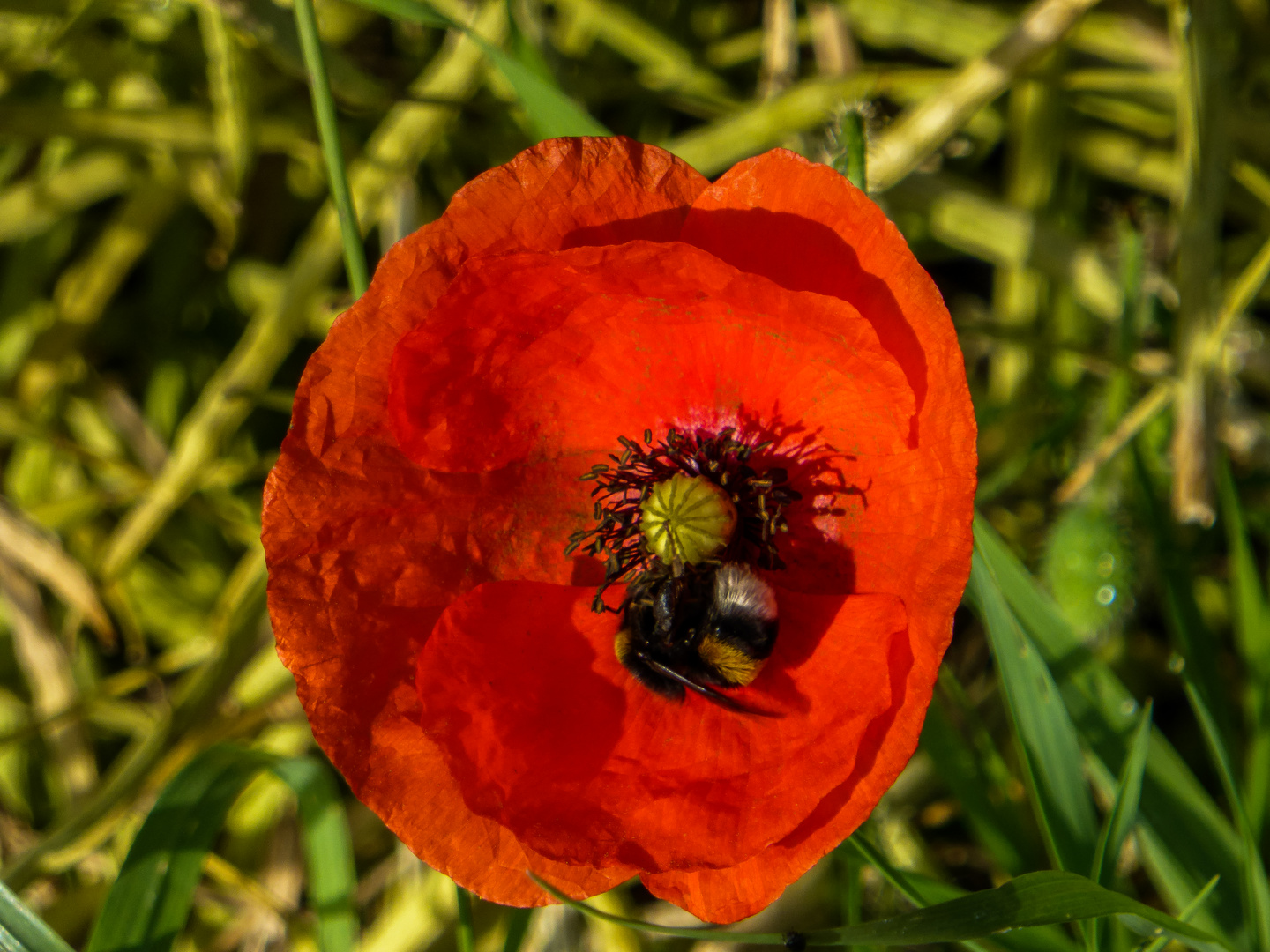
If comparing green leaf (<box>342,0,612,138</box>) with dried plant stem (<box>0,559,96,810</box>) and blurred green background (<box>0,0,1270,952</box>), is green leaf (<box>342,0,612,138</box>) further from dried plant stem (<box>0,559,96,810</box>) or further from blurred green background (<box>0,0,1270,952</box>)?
dried plant stem (<box>0,559,96,810</box>)

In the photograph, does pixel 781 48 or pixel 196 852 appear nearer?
pixel 196 852

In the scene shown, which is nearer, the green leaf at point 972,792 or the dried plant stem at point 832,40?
the green leaf at point 972,792

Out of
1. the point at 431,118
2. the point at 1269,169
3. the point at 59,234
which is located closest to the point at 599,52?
the point at 431,118

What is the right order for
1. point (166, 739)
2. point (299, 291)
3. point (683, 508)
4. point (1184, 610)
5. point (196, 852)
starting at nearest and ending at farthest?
point (683, 508) < point (196, 852) < point (1184, 610) < point (166, 739) < point (299, 291)

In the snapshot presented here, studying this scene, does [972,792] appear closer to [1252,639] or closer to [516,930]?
[1252,639]

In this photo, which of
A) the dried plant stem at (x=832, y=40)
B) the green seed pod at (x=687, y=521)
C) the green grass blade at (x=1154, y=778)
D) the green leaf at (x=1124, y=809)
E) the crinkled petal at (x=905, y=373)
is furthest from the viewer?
the dried plant stem at (x=832, y=40)

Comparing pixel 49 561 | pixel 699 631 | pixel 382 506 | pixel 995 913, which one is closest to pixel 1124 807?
pixel 995 913

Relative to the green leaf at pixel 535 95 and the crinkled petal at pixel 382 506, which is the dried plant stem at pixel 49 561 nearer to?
the crinkled petal at pixel 382 506

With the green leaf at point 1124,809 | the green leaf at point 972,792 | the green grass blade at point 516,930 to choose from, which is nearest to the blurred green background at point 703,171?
the green leaf at point 972,792
